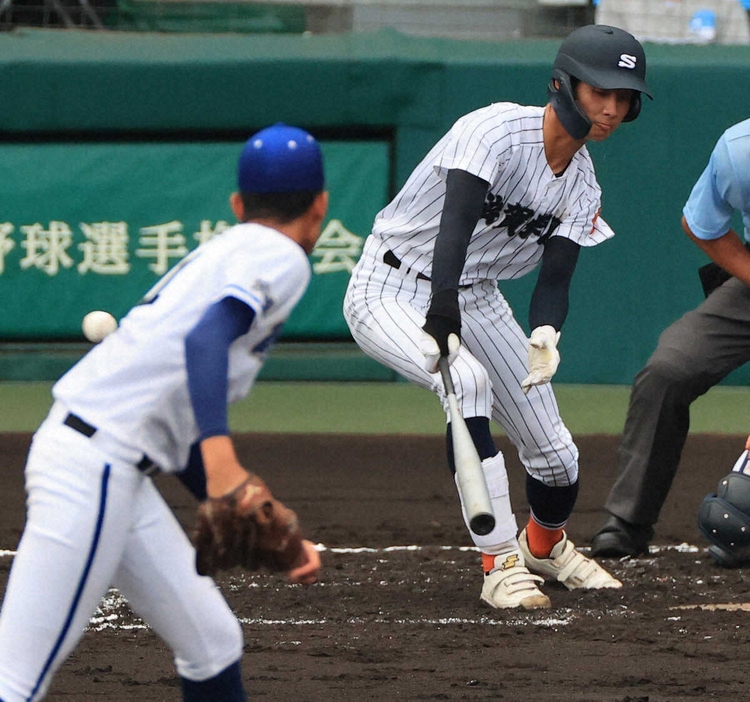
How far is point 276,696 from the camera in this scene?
3.47 m

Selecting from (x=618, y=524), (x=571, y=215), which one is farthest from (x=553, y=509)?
(x=571, y=215)

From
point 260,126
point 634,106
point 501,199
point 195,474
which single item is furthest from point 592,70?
point 260,126

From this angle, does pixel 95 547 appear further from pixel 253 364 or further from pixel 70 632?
pixel 253 364

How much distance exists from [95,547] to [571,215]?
2434mm

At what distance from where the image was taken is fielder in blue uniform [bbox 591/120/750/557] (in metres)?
5.27

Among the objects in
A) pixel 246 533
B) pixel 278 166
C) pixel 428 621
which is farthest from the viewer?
pixel 428 621

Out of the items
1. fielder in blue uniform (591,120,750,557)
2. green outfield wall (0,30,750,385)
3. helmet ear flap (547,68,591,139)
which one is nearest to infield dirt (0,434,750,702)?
fielder in blue uniform (591,120,750,557)

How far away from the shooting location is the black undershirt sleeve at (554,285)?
446 cm

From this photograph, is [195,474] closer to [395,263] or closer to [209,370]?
[209,370]

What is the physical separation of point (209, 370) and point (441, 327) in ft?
5.82

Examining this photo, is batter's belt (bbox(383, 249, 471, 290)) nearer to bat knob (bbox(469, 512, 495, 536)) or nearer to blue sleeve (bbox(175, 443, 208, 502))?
bat knob (bbox(469, 512, 495, 536))

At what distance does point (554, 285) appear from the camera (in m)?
4.50

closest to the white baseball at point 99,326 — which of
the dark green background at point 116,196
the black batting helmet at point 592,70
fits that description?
the black batting helmet at point 592,70

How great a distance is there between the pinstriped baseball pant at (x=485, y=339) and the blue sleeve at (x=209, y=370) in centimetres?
198
